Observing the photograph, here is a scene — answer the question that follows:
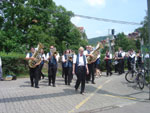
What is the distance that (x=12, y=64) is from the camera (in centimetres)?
1288

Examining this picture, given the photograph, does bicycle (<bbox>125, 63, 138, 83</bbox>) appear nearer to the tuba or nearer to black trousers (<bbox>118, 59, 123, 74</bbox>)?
the tuba

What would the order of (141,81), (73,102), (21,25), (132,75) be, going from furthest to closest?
(21,25), (132,75), (141,81), (73,102)

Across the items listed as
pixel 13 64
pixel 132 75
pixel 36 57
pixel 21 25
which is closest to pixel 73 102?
pixel 36 57

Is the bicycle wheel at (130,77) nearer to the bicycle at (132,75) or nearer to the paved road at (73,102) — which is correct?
the bicycle at (132,75)

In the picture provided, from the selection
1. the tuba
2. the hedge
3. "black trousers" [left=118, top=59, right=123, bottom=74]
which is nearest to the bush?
the hedge

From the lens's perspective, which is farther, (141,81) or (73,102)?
(141,81)

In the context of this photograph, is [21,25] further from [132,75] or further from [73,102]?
[73,102]

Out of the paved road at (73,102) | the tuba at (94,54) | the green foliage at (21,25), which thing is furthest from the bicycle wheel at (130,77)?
the green foliage at (21,25)

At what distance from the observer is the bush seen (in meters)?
12.6

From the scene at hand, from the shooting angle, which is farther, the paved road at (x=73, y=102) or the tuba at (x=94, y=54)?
the tuba at (x=94, y=54)

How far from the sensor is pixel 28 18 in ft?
79.9

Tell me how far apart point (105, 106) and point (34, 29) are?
1855 cm

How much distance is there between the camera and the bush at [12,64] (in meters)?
12.6

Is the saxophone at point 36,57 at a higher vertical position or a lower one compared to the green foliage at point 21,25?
lower
